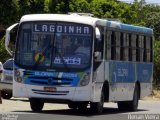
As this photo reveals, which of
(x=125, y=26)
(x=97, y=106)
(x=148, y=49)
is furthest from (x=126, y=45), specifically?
(x=97, y=106)

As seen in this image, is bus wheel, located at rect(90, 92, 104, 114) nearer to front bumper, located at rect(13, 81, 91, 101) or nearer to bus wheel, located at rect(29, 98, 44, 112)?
front bumper, located at rect(13, 81, 91, 101)

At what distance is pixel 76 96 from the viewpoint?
64.4 feet

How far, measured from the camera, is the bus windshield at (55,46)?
1994 cm

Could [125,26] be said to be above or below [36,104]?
above

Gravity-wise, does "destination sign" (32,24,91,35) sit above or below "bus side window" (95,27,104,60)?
above

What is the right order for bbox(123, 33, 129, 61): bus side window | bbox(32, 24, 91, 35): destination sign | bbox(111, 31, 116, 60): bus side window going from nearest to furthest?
bbox(32, 24, 91, 35): destination sign, bbox(111, 31, 116, 60): bus side window, bbox(123, 33, 129, 61): bus side window

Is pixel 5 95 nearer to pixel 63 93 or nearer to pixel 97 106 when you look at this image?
pixel 97 106

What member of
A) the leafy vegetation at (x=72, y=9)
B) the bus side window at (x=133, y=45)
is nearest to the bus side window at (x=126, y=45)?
the bus side window at (x=133, y=45)

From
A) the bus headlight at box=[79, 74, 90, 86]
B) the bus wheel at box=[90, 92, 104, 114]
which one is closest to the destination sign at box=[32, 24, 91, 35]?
the bus headlight at box=[79, 74, 90, 86]

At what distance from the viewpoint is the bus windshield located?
785 inches

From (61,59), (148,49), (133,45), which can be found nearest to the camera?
(61,59)

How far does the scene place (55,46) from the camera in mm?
20141

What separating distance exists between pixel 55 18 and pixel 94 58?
5.87ft

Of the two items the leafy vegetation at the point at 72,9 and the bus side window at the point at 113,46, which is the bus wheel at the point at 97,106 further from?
the leafy vegetation at the point at 72,9
